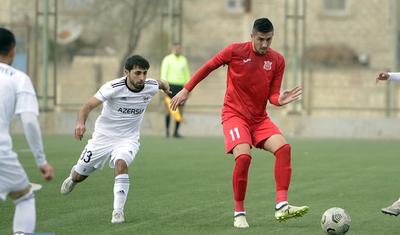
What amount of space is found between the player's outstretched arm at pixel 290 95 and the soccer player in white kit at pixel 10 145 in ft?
10.4

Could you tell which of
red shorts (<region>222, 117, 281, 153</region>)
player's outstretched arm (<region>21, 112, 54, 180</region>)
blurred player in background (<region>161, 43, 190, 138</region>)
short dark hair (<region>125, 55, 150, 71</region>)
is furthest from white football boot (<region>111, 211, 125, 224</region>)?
blurred player in background (<region>161, 43, 190, 138</region>)

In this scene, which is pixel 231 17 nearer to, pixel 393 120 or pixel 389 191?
pixel 393 120

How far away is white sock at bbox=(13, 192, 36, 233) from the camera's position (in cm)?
766

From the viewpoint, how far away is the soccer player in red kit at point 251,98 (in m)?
10.2

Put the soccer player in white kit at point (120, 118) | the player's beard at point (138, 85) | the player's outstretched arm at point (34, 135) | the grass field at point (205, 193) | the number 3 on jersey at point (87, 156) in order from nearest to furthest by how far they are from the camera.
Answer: the player's outstretched arm at point (34, 135)
the grass field at point (205, 193)
the soccer player in white kit at point (120, 118)
the player's beard at point (138, 85)
the number 3 on jersey at point (87, 156)

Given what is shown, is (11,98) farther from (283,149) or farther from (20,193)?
(283,149)

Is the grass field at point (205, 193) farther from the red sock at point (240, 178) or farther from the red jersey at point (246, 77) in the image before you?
the red jersey at point (246, 77)

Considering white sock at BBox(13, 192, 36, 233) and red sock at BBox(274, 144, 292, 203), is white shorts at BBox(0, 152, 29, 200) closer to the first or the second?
white sock at BBox(13, 192, 36, 233)

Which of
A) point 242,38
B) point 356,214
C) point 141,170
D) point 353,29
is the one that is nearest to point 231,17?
point 242,38

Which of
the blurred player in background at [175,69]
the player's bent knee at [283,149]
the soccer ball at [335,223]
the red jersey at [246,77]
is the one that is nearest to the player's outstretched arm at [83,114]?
the red jersey at [246,77]

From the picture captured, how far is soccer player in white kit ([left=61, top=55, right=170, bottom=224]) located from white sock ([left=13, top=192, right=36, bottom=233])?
261 cm

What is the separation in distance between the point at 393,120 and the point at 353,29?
1744 centimetres

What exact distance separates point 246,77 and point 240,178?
108 cm

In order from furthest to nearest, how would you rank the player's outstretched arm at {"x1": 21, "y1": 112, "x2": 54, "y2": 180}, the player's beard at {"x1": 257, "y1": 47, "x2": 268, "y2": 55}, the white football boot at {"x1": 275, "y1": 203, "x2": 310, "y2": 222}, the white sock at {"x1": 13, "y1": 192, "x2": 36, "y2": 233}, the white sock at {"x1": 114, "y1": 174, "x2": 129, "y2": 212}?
the player's beard at {"x1": 257, "y1": 47, "x2": 268, "y2": 55}, the white sock at {"x1": 114, "y1": 174, "x2": 129, "y2": 212}, the white football boot at {"x1": 275, "y1": 203, "x2": 310, "y2": 222}, the white sock at {"x1": 13, "y1": 192, "x2": 36, "y2": 233}, the player's outstretched arm at {"x1": 21, "y1": 112, "x2": 54, "y2": 180}
